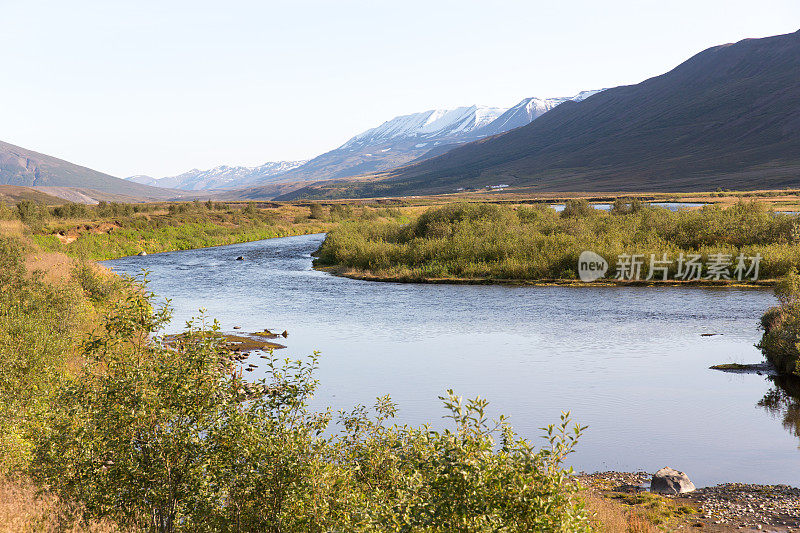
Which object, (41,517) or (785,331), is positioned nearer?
(41,517)

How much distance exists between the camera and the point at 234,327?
115ft

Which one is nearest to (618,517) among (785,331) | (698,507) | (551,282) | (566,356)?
(698,507)

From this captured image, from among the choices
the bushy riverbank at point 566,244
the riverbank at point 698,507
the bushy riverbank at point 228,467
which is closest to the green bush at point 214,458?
the bushy riverbank at point 228,467

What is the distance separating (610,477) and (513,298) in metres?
28.8

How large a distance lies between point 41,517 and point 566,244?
48280 millimetres

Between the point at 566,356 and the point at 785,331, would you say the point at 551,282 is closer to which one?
the point at 566,356

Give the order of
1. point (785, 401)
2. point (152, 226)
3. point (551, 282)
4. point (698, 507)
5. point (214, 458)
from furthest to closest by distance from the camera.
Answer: point (152, 226) → point (551, 282) → point (785, 401) → point (698, 507) → point (214, 458)

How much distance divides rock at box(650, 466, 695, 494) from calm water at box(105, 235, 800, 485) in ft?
3.76

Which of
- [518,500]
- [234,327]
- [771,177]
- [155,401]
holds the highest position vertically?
[771,177]

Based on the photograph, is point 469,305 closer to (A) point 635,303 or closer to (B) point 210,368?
(A) point 635,303

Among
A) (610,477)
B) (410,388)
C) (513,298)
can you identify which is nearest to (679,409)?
(610,477)

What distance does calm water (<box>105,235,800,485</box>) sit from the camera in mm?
18328

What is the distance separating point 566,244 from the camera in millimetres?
52938

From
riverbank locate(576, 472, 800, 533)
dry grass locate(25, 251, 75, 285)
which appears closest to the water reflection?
riverbank locate(576, 472, 800, 533)
